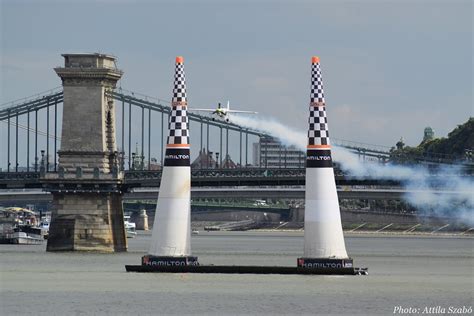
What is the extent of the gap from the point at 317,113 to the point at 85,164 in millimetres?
44548

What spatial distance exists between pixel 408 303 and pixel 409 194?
78109mm

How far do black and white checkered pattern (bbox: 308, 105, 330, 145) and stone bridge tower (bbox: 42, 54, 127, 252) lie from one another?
43.0 metres

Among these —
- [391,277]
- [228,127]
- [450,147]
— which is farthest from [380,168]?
[450,147]

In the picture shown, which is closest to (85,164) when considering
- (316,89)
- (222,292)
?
(222,292)

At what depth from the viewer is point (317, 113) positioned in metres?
59.7

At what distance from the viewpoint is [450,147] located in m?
186

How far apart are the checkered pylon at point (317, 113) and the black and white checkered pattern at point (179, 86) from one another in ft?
15.8

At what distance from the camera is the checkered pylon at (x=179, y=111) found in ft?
203

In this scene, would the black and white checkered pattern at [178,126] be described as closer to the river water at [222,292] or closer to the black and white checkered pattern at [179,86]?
the black and white checkered pattern at [179,86]

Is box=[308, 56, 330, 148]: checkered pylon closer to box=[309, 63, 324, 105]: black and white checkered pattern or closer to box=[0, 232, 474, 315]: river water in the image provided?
box=[309, 63, 324, 105]: black and white checkered pattern

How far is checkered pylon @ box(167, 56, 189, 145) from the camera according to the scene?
6181cm

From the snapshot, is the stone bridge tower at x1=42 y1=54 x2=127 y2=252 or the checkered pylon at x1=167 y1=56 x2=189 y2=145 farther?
the stone bridge tower at x1=42 y1=54 x2=127 y2=252

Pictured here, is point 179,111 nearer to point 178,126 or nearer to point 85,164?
point 178,126

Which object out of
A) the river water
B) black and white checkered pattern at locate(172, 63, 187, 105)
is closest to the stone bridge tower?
the river water
